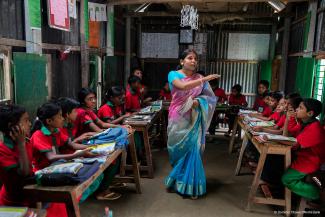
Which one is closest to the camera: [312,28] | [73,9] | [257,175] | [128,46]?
[257,175]

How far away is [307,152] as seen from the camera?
11.4 feet

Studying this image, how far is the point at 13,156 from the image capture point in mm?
2129

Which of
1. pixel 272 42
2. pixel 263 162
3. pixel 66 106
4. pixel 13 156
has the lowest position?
pixel 263 162

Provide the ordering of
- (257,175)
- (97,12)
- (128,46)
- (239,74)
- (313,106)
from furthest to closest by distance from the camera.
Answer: (239,74) < (128,46) < (97,12) < (257,175) < (313,106)

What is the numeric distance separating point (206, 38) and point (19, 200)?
751cm

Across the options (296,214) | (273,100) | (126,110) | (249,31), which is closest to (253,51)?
(249,31)

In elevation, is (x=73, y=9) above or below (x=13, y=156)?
above

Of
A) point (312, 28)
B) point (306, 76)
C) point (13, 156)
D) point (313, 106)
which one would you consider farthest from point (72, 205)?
point (312, 28)

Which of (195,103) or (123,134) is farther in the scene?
(195,103)

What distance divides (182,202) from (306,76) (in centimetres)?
329

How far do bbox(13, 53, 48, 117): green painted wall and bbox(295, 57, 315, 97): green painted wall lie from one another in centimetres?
435

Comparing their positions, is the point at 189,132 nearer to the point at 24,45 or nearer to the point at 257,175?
the point at 257,175

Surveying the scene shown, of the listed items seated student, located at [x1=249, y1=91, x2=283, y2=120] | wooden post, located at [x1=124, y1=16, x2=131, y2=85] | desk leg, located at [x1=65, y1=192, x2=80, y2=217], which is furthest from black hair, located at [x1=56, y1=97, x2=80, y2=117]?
wooden post, located at [x1=124, y1=16, x2=131, y2=85]

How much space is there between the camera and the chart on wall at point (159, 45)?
8.95 meters
